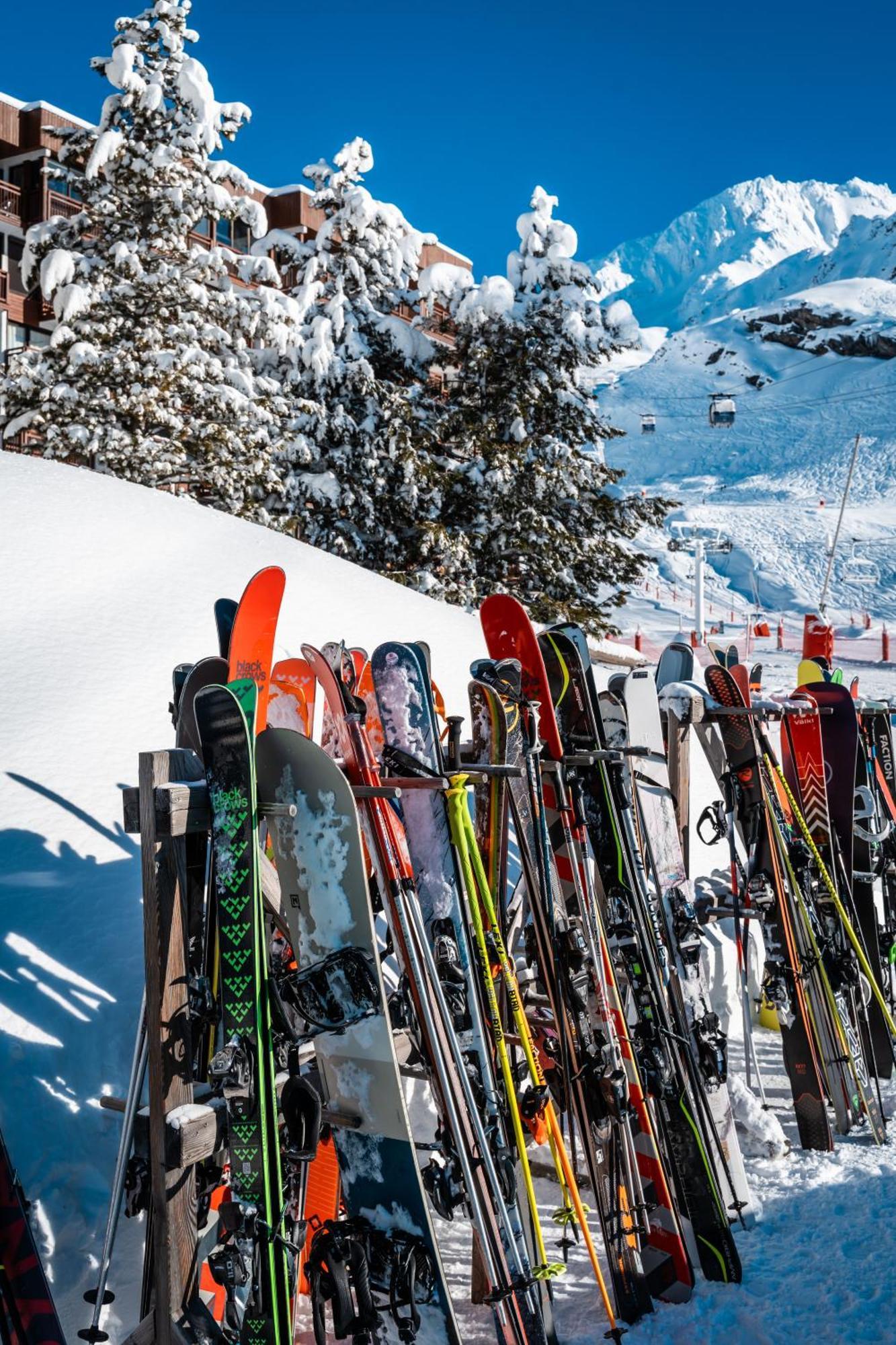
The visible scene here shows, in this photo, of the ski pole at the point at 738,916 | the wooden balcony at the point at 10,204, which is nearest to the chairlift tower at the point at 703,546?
the wooden balcony at the point at 10,204

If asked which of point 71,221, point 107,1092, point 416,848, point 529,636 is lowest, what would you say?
point 107,1092

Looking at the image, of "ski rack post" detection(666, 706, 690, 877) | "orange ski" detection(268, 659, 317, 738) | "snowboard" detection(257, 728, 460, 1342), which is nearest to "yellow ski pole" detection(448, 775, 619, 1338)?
"snowboard" detection(257, 728, 460, 1342)

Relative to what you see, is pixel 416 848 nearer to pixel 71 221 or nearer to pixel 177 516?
pixel 177 516

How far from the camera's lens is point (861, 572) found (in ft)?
142

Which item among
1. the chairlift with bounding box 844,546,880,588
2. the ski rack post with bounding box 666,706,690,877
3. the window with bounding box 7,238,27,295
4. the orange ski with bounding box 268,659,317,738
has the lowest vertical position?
the ski rack post with bounding box 666,706,690,877

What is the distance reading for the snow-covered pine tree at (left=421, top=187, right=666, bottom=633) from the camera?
1434cm

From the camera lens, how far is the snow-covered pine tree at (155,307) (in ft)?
42.0

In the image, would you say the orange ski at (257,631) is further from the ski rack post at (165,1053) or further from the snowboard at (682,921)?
the snowboard at (682,921)

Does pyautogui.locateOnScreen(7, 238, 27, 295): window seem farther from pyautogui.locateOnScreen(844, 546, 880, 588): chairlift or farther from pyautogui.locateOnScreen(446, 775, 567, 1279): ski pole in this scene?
pyautogui.locateOnScreen(844, 546, 880, 588): chairlift

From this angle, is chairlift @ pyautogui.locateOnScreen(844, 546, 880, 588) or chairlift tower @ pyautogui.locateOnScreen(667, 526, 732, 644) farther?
chairlift @ pyautogui.locateOnScreen(844, 546, 880, 588)

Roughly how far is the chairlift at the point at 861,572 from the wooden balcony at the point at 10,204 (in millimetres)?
31757

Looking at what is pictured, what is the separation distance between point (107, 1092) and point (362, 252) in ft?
48.1

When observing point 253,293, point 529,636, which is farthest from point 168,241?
point 529,636

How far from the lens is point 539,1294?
8.70ft
